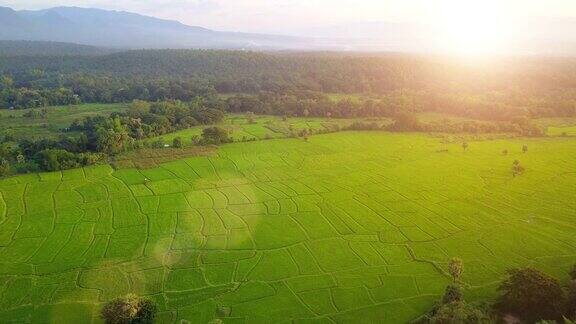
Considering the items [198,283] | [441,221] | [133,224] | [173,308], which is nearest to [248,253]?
[198,283]

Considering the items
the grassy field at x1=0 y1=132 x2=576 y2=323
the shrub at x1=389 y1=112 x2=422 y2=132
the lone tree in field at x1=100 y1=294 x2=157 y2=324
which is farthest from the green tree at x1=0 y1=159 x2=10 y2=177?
the shrub at x1=389 y1=112 x2=422 y2=132

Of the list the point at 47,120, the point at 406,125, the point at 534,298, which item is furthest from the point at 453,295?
the point at 47,120

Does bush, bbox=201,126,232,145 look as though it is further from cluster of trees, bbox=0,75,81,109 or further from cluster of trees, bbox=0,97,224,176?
cluster of trees, bbox=0,75,81,109

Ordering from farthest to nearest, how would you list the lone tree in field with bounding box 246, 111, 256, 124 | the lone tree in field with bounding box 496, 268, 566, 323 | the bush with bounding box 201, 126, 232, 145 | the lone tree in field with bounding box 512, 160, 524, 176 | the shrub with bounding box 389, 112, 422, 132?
1. the lone tree in field with bounding box 246, 111, 256, 124
2. the shrub with bounding box 389, 112, 422, 132
3. the bush with bounding box 201, 126, 232, 145
4. the lone tree in field with bounding box 512, 160, 524, 176
5. the lone tree in field with bounding box 496, 268, 566, 323

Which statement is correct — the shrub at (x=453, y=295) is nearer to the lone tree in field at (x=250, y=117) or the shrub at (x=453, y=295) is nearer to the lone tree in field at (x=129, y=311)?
the lone tree in field at (x=129, y=311)

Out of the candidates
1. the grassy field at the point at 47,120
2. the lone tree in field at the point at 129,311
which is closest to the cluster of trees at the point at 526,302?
the lone tree in field at the point at 129,311

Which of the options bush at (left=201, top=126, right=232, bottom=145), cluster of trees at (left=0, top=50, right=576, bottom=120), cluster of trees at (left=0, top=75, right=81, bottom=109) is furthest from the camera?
cluster of trees at (left=0, top=75, right=81, bottom=109)
